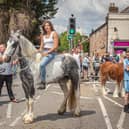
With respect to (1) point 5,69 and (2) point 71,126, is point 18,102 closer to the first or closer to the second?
(1) point 5,69

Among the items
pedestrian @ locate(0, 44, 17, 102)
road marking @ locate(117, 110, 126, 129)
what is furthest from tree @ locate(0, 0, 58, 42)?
road marking @ locate(117, 110, 126, 129)

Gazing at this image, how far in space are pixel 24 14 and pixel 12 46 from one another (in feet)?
98.0

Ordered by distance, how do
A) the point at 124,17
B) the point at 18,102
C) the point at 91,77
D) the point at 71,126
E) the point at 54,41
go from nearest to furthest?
the point at 71,126
the point at 54,41
the point at 18,102
the point at 91,77
the point at 124,17

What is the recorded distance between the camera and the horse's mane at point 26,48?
1116 centimetres

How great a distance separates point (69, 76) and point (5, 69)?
4.10 m

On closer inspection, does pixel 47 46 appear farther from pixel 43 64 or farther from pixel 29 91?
pixel 29 91

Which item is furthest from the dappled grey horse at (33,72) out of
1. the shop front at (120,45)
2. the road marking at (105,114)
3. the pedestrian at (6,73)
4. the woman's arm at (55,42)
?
the shop front at (120,45)

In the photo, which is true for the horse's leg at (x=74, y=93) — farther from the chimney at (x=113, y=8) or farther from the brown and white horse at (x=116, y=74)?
the chimney at (x=113, y=8)

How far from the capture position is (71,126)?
1083 centimetres

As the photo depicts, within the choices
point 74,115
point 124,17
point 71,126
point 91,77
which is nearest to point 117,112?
point 74,115

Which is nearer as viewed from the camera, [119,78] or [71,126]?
[71,126]

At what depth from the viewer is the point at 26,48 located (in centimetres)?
1123

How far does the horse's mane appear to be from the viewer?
11.2 m

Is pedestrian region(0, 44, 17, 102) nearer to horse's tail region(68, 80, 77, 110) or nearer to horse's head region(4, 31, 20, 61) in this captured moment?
horse's tail region(68, 80, 77, 110)
